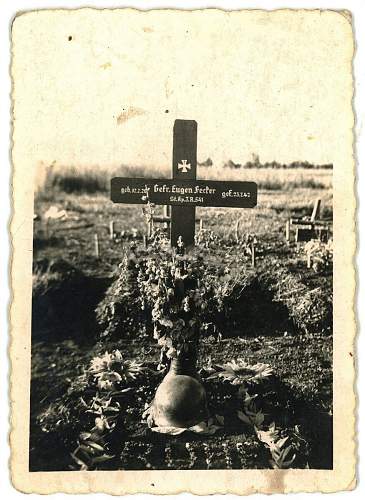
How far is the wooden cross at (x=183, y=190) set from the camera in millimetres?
2729

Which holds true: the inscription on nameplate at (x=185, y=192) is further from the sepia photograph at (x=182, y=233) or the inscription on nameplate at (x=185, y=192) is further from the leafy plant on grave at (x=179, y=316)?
the leafy plant on grave at (x=179, y=316)

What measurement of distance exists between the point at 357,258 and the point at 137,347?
1112 mm

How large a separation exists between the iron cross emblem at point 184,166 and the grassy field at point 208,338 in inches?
2.6

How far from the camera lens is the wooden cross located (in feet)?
8.95

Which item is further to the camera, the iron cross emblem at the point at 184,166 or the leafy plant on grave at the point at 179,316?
the iron cross emblem at the point at 184,166

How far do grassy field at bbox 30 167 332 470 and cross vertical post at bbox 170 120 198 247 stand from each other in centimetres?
6

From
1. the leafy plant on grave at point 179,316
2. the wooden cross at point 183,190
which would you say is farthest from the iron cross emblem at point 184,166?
the leafy plant on grave at point 179,316

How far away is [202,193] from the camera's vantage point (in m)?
2.76

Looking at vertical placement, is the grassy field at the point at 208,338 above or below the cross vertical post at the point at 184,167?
below

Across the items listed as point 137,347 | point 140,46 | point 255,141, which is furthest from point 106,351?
point 140,46

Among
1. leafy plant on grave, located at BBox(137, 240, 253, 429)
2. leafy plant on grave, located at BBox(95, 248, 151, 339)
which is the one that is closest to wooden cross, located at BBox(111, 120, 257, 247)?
leafy plant on grave, located at BBox(137, 240, 253, 429)

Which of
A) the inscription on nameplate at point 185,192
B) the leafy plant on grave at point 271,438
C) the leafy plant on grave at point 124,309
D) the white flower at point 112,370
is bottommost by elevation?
the leafy plant on grave at point 271,438

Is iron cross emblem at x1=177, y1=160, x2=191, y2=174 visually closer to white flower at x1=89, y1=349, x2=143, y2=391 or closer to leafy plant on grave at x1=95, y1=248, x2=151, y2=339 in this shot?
leafy plant on grave at x1=95, y1=248, x2=151, y2=339

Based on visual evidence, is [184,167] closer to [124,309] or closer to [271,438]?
[124,309]
